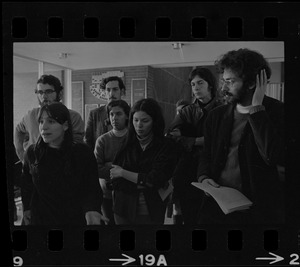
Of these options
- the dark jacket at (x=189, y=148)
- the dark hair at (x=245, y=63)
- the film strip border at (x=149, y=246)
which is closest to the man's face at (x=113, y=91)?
the dark jacket at (x=189, y=148)

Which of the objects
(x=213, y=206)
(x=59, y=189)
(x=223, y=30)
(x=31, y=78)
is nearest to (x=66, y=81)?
(x=31, y=78)

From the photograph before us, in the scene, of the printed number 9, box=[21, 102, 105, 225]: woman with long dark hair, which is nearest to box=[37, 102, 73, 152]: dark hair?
box=[21, 102, 105, 225]: woman with long dark hair

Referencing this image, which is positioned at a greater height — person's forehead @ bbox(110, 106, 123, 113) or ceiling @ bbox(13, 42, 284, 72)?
ceiling @ bbox(13, 42, 284, 72)

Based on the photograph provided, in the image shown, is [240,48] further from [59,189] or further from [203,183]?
[59,189]

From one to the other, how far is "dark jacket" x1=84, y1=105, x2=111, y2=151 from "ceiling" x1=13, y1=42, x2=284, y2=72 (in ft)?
0.67

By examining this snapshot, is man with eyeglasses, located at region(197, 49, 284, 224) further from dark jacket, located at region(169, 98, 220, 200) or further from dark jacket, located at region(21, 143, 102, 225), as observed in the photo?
dark jacket, located at region(21, 143, 102, 225)

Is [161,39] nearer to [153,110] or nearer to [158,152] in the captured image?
[153,110]

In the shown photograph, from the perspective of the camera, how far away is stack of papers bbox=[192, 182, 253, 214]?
2.08m

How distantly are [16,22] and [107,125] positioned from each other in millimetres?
585

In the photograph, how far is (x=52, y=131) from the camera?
210 centimetres

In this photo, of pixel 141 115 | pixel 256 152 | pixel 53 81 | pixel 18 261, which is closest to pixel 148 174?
pixel 141 115

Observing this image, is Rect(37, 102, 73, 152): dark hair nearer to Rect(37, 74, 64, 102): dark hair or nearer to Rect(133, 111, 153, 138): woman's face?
Rect(37, 74, 64, 102): dark hair

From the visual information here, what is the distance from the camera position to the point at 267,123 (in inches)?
81.7

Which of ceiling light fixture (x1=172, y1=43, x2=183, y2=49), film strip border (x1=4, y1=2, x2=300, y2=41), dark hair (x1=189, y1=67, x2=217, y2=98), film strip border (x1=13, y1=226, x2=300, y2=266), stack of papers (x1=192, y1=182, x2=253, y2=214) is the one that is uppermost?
film strip border (x1=4, y1=2, x2=300, y2=41)
